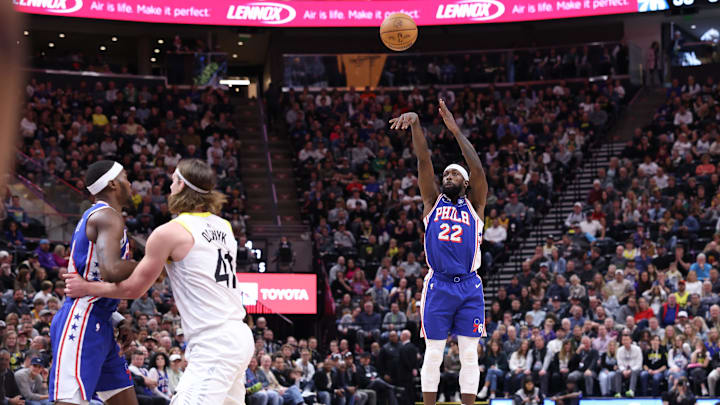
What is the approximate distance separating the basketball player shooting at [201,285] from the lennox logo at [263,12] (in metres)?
25.7

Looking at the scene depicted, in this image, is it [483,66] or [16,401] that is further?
[483,66]

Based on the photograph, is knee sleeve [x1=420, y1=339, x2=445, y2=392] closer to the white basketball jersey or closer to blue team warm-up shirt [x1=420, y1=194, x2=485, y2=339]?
blue team warm-up shirt [x1=420, y1=194, x2=485, y2=339]

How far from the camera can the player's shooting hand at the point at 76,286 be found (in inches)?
237

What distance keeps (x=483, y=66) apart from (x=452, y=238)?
23.2 metres

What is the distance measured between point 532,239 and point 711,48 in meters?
10.5

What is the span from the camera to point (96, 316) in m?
6.31

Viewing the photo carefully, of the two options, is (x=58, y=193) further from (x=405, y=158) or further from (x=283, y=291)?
(x=405, y=158)

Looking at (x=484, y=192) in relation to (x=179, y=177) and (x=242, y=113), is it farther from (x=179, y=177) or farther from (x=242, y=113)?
(x=242, y=113)

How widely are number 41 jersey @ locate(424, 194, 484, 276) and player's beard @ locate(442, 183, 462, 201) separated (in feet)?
0.19

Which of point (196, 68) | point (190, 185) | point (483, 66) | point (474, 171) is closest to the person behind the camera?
point (190, 185)

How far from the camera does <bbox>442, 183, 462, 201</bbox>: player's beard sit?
870cm

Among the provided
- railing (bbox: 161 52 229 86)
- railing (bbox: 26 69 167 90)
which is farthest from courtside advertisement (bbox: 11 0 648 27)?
railing (bbox: 26 69 167 90)

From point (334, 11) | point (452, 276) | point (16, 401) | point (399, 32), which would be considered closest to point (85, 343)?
point (452, 276)

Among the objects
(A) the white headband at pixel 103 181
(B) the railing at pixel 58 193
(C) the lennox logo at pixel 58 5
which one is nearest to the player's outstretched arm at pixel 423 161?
(A) the white headband at pixel 103 181
